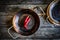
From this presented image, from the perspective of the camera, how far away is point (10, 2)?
2320 millimetres

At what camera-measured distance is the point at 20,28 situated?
2.30 meters

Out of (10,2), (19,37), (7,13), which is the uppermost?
(10,2)

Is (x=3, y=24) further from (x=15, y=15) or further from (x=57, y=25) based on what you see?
(x=57, y=25)

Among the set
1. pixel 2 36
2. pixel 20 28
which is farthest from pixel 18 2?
pixel 2 36

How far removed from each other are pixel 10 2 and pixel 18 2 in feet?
0.36

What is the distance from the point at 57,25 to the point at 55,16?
128 millimetres

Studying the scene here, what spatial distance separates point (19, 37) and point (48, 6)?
0.59 meters

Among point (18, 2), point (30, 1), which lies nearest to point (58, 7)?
point (30, 1)

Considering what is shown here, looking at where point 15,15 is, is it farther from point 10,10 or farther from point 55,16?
point 55,16

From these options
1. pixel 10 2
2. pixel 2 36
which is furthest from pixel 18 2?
pixel 2 36

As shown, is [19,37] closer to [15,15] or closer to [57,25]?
[15,15]

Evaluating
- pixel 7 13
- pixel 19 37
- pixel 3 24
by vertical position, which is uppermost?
pixel 7 13

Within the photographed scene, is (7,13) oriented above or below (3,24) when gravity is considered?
above

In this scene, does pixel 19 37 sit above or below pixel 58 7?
below
